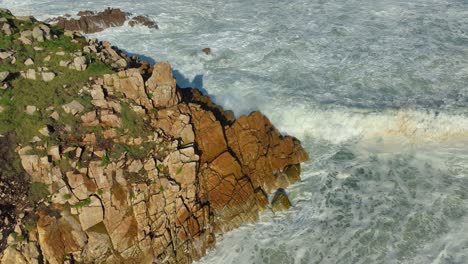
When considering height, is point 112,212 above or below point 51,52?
below

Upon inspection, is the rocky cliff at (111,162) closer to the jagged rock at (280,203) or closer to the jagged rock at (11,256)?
the jagged rock at (11,256)

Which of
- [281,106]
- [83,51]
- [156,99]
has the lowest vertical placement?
[281,106]

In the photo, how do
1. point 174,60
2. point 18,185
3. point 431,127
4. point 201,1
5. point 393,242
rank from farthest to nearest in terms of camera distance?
point 201,1 → point 174,60 → point 431,127 → point 393,242 → point 18,185

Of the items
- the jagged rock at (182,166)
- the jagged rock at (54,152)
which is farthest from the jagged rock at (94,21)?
→ the jagged rock at (182,166)

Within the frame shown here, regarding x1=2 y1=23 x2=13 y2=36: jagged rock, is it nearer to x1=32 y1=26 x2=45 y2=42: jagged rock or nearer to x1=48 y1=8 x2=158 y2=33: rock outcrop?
x1=32 y1=26 x2=45 y2=42: jagged rock

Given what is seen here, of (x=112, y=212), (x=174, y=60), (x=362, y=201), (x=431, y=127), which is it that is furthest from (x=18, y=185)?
(x=431, y=127)

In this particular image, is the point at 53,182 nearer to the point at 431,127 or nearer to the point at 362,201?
the point at 362,201
